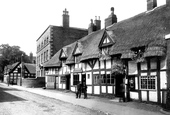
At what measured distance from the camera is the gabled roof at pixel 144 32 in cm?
1346

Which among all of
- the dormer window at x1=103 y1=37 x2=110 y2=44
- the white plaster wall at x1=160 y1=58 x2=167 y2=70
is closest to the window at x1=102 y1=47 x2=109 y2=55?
the dormer window at x1=103 y1=37 x2=110 y2=44

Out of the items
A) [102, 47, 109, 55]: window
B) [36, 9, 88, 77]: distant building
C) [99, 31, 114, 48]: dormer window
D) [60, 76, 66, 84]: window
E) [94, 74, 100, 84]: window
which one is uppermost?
[36, 9, 88, 77]: distant building

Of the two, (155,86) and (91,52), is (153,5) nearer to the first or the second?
(91,52)

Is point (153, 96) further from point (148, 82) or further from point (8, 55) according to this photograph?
point (8, 55)

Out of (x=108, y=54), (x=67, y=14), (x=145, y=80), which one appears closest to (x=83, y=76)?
(x=108, y=54)

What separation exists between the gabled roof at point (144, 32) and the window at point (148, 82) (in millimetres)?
2296

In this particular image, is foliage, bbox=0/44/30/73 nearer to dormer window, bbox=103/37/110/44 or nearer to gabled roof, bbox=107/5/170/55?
dormer window, bbox=103/37/110/44

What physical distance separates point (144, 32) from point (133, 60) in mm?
2275

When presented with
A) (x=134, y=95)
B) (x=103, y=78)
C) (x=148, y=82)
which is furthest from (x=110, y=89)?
(x=148, y=82)

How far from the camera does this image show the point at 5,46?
7912 centimetres

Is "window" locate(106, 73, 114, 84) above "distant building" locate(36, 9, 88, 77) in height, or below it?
below

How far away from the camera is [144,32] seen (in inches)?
587

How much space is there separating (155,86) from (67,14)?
84.5 ft

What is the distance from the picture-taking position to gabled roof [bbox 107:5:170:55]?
13.5 m
